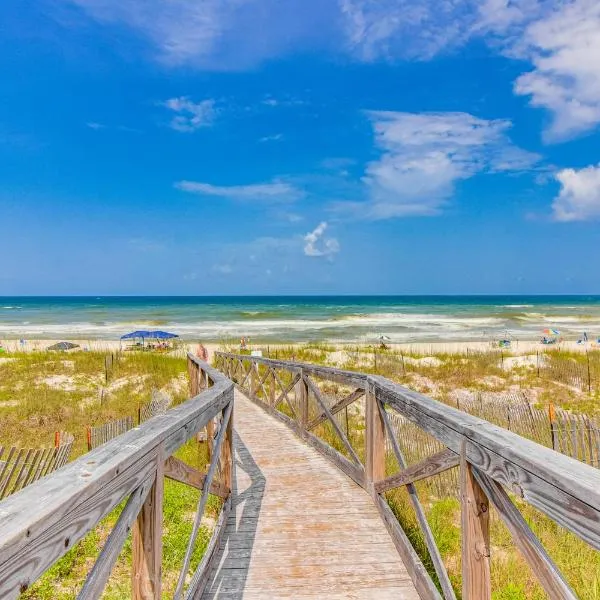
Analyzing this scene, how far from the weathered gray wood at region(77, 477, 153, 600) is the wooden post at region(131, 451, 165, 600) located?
0.43 ft

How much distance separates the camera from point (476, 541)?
83.3 inches

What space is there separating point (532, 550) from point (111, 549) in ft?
4.82

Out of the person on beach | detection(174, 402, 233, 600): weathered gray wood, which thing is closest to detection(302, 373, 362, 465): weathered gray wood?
detection(174, 402, 233, 600): weathered gray wood

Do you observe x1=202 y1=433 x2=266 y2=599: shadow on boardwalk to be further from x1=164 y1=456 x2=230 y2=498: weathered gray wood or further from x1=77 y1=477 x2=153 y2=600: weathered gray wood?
x1=77 y1=477 x2=153 y2=600: weathered gray wood

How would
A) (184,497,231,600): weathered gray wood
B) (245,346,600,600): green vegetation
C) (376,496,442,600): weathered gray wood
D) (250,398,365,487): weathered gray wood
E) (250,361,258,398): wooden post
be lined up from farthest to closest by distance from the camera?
(250,361,258,398): wooden post, (250,398,365,487): weathered gray wood, (245,346,600,600): green vegetation, (184,497,231,600): weathered gray wood, (376,496,442,600): weathered gray wood

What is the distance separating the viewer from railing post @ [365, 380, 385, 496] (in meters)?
4.21

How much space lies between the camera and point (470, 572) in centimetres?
214

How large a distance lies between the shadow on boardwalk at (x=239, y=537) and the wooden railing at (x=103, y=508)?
0.84 ft

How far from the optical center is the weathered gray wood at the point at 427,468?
8.13 ft

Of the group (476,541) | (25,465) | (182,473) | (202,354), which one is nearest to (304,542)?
(182,473)

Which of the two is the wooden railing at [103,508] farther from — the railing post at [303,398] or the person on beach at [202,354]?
the person on beach at [202,354]

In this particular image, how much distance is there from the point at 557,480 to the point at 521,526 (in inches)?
14.4

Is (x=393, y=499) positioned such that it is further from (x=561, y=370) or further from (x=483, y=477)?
(x=561, y=370)

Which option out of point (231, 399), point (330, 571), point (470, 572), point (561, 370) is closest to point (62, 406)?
point (231, 399)
